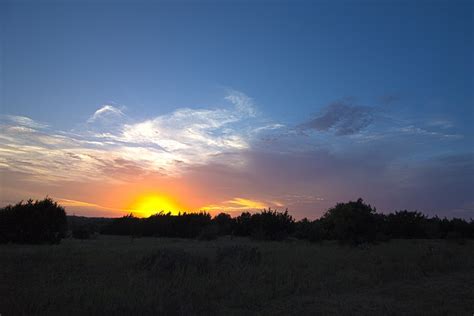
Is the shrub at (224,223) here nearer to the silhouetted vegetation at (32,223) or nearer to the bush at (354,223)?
the bush at (354,223)

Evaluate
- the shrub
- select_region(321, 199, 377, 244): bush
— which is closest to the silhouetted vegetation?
the shrub

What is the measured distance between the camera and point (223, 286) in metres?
10.0

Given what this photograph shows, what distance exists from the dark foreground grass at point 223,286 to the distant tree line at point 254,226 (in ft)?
42.8

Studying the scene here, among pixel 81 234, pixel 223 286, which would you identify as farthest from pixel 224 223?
pixel 223 286

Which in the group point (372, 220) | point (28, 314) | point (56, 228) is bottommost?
point (28, 314)

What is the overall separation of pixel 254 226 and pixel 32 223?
78.4 ft

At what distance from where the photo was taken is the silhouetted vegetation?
25.2 m

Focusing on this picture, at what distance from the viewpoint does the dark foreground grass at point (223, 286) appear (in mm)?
7962

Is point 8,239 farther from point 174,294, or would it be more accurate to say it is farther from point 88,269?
point 174,294

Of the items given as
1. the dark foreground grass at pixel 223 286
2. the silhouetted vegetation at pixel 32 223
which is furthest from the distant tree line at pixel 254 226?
the dark foreground grass at pixel 223 286

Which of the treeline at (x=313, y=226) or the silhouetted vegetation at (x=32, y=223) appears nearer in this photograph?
the silhouetted vegetation at (x=32, y=223)

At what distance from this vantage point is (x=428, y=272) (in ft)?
46.8

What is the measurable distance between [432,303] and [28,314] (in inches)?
364

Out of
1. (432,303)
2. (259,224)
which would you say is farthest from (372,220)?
(432,303)
